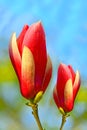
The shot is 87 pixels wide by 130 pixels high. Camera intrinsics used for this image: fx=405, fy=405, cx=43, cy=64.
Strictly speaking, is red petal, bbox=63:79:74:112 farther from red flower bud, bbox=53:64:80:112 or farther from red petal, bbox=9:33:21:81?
red petal, bbox=9:33:21:81

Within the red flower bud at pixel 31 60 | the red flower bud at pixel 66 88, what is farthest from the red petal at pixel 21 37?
the red flower bud at pixel 66 88

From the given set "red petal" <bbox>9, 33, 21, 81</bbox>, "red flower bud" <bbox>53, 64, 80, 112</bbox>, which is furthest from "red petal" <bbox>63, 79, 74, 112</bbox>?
"red petal" <bbox>9, 33, 21, 81</bbox>

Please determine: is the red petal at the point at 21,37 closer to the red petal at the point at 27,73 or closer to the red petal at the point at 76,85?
the red petal at the point at 27,73

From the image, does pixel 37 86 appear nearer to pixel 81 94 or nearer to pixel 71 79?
pixel 71 79

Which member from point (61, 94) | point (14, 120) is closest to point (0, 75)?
point (14, 120)

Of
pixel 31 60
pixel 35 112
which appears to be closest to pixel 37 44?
pixel 31 60

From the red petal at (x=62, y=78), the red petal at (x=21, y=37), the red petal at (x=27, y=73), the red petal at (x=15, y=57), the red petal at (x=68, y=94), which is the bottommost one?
the red petal at (x=68, y=94)

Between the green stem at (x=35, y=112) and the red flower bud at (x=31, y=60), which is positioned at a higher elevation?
the red flower bud at (x=31, y=60)
